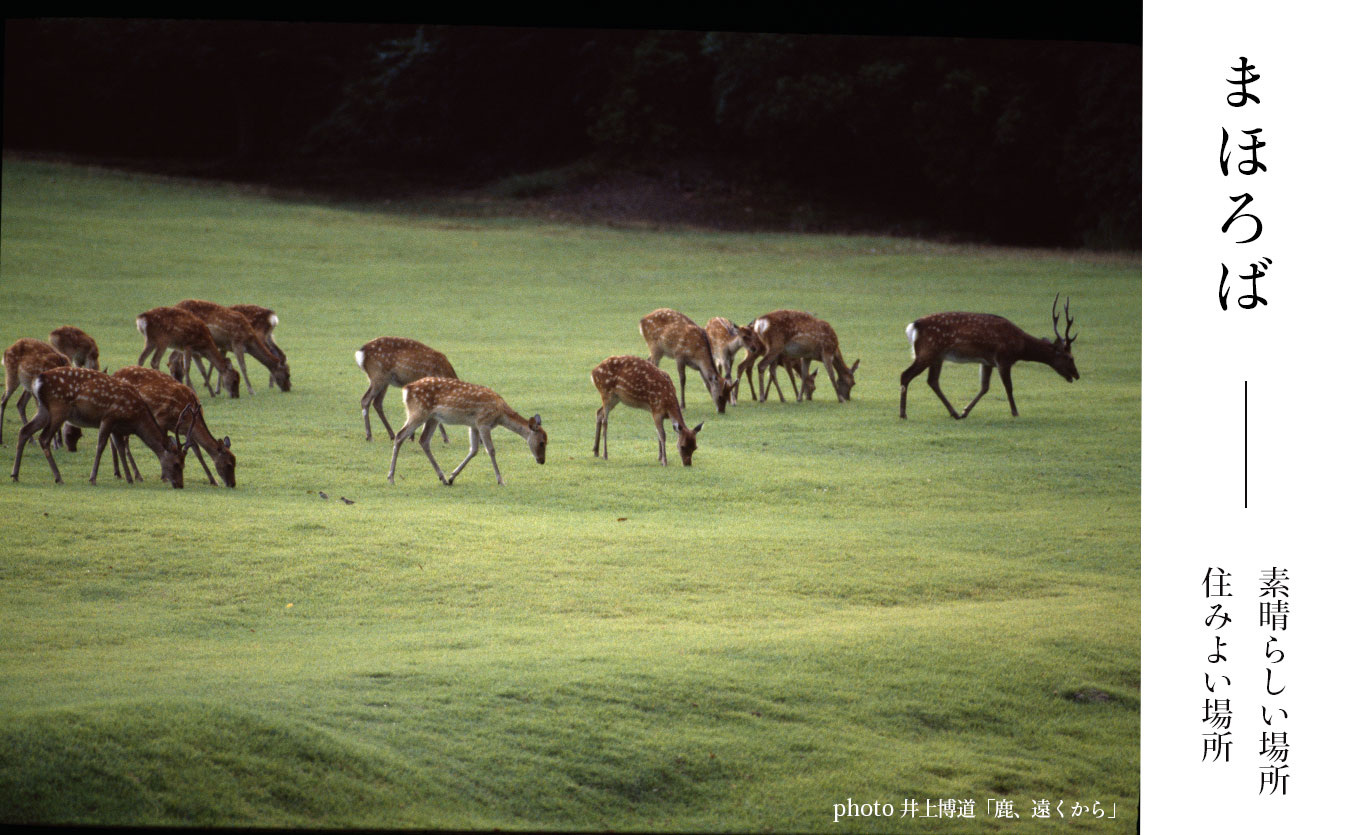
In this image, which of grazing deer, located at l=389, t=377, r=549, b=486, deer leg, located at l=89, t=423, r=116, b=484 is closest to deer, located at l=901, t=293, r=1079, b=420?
grazing deer, located at l=389, t=377, r=549, b=486

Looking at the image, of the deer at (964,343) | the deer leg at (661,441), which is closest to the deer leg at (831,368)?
the deer at (964,343)

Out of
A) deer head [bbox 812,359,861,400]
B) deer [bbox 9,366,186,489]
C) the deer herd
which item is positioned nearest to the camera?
deer [bbox 9,366,186,489]

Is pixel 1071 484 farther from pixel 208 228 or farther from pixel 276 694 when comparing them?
pixel 208 228

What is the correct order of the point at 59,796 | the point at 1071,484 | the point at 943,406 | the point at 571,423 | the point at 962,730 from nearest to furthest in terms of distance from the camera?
the point at 59,796, the point at 962,730, the point at 1071,484, the point at 571,423, the point at 943,406

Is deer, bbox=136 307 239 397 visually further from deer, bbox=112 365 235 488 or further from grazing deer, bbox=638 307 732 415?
grazing deer, bbox=638 307 732 415

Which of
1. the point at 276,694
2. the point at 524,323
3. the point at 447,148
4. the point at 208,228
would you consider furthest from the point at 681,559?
the point at 447,148

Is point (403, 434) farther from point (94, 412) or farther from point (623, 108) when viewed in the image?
point (623, 108)

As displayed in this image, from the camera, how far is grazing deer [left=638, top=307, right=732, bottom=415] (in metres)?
→ 12.0

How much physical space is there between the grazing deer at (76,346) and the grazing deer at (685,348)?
14.7 ft

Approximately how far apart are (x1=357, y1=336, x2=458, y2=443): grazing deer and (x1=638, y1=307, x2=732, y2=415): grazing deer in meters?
2.32

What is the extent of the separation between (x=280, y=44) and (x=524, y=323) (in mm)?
12678

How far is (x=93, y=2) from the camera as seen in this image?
7281mm

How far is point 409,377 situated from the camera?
1039cm
